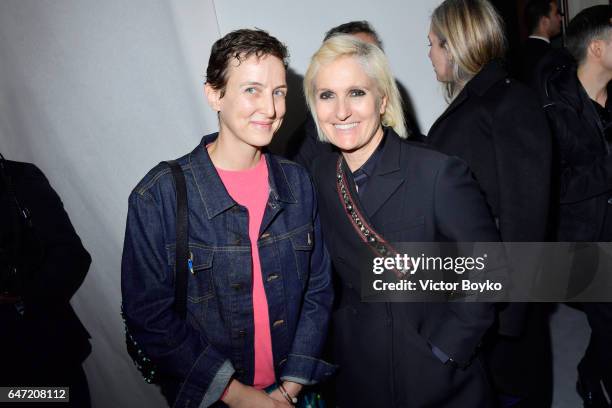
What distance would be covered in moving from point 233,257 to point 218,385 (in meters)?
0.47

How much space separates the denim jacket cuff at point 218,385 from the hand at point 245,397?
49mm

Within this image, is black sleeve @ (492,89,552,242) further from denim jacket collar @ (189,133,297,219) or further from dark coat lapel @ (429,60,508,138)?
denim jacket collar @ (189,133,297,219)

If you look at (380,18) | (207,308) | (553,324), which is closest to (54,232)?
(207,308)

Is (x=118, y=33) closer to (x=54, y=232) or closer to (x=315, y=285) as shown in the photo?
(x=54, y=232)

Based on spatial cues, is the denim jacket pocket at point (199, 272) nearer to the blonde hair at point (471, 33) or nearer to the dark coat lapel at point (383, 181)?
the dark coat lapel at point (383, 181)

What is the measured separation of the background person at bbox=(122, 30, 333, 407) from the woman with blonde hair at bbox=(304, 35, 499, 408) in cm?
19

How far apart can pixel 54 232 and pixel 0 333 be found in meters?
0.48

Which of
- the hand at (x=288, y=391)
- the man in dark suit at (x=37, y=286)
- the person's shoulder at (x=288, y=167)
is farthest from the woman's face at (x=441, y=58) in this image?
the man in dark suit at (x=37, y=286)

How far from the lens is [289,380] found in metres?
1.69

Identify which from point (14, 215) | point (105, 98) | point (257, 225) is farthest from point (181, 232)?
point (105, 98)

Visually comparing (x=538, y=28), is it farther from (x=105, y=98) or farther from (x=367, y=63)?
(x=105, y=98)

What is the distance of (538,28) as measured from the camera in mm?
4668

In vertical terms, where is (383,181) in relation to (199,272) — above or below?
above

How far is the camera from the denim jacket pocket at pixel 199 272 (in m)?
1.51
